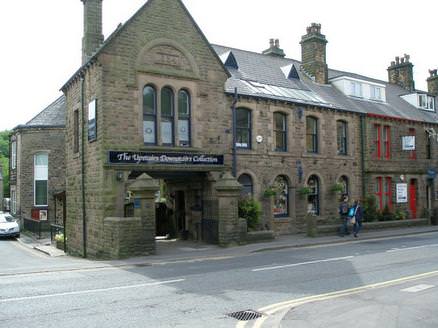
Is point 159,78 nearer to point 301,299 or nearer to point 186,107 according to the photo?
point 186,107

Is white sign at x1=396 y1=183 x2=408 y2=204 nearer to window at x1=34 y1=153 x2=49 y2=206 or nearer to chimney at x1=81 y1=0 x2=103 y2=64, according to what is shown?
chimney at x1=81 y1=0 x2=103 y2=64

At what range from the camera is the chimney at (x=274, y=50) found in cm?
3167

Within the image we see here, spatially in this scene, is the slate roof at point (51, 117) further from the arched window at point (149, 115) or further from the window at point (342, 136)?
the window at point (342, 136)

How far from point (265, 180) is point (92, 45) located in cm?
967

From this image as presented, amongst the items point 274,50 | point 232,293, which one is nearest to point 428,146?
point 274,50

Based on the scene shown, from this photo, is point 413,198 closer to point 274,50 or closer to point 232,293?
point 274,50

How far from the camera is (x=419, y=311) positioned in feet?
25.0

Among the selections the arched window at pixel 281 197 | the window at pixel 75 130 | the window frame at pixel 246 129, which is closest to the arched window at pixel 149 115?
the window at pixel 75 130

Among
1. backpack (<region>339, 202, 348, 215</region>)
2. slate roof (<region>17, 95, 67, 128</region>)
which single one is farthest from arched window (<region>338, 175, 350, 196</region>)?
slate roof (<region>17, 95, 67, 128</region>)

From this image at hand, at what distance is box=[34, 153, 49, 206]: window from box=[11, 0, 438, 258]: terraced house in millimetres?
12072

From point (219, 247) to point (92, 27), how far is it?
10.5 meters

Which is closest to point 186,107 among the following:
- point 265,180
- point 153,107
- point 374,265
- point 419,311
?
point 153,107

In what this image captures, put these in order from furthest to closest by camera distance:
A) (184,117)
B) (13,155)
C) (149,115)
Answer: (13,155)
(184,117)
(149,115)

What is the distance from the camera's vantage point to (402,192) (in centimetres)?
2933
